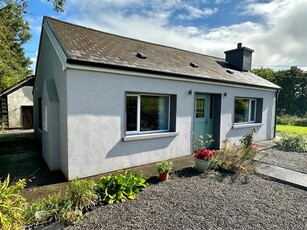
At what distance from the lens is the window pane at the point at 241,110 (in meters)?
11.5

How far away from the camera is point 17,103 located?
19328 mm

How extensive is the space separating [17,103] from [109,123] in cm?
1767

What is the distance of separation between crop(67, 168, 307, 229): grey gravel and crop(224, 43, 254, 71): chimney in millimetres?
10986

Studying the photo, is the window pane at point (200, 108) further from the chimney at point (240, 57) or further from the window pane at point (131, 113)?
the chimney at point (240, 57)

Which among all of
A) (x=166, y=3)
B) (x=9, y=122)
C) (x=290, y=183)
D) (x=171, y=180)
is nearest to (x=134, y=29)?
(x=166, y=3)

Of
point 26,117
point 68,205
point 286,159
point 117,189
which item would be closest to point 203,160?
point 117,189

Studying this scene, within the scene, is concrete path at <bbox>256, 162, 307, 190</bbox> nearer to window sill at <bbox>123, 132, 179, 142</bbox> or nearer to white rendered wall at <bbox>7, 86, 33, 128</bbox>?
window sill at <bbox>123, 132, 179, 142</bbox>

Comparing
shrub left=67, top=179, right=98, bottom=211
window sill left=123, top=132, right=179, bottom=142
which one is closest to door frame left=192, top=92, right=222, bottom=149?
window sill left=123, top=132, right=179, bottom=142

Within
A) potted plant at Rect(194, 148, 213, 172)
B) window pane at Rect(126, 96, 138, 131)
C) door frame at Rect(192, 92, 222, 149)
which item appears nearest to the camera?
potted plant at Rect(194, 148, 213, 172)

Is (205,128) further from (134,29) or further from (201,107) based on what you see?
(134,29)

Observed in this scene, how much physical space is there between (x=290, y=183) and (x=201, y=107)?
492 centimetres

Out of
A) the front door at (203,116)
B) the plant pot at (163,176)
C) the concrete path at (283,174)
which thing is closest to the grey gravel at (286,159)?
the concrete path at (283,174)

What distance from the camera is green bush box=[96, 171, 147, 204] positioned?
4598 millimetres

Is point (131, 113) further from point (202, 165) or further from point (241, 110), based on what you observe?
point (241, 110)
